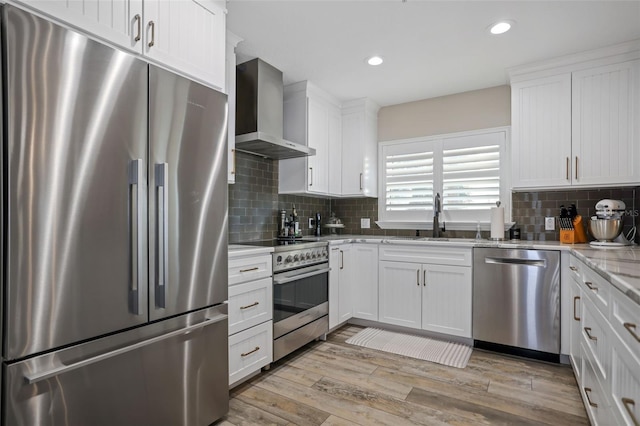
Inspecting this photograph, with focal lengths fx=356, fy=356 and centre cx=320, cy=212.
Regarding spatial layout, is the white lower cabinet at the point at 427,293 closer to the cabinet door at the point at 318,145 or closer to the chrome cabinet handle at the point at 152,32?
the cabinet door at the point at 318,145

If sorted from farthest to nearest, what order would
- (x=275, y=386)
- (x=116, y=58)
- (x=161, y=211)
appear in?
(x=275, y=386) → (x=161, y=211) → (x=116, y=58)


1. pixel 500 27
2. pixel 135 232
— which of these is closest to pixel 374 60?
pixel 500 27

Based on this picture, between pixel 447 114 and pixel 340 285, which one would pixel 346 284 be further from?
pixel 447 114

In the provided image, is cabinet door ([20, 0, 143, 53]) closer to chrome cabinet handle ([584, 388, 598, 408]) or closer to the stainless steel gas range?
the stainless steel gas range

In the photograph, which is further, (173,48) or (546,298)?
(546,298)

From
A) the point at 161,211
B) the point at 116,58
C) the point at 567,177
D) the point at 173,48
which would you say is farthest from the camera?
the point at 567,177

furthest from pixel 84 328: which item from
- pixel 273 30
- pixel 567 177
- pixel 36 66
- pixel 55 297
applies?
pixel 567 177

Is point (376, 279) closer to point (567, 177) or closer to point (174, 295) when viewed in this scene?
point (567, 177)

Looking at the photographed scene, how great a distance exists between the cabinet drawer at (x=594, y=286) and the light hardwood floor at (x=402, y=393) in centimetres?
75

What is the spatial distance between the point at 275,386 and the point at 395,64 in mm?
2718

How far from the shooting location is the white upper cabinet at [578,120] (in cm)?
275

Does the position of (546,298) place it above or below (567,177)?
below

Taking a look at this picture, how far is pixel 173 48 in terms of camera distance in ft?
6.08

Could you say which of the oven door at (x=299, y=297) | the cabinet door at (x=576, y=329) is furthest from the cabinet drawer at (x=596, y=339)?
the oven door at (x=299, y=297)
